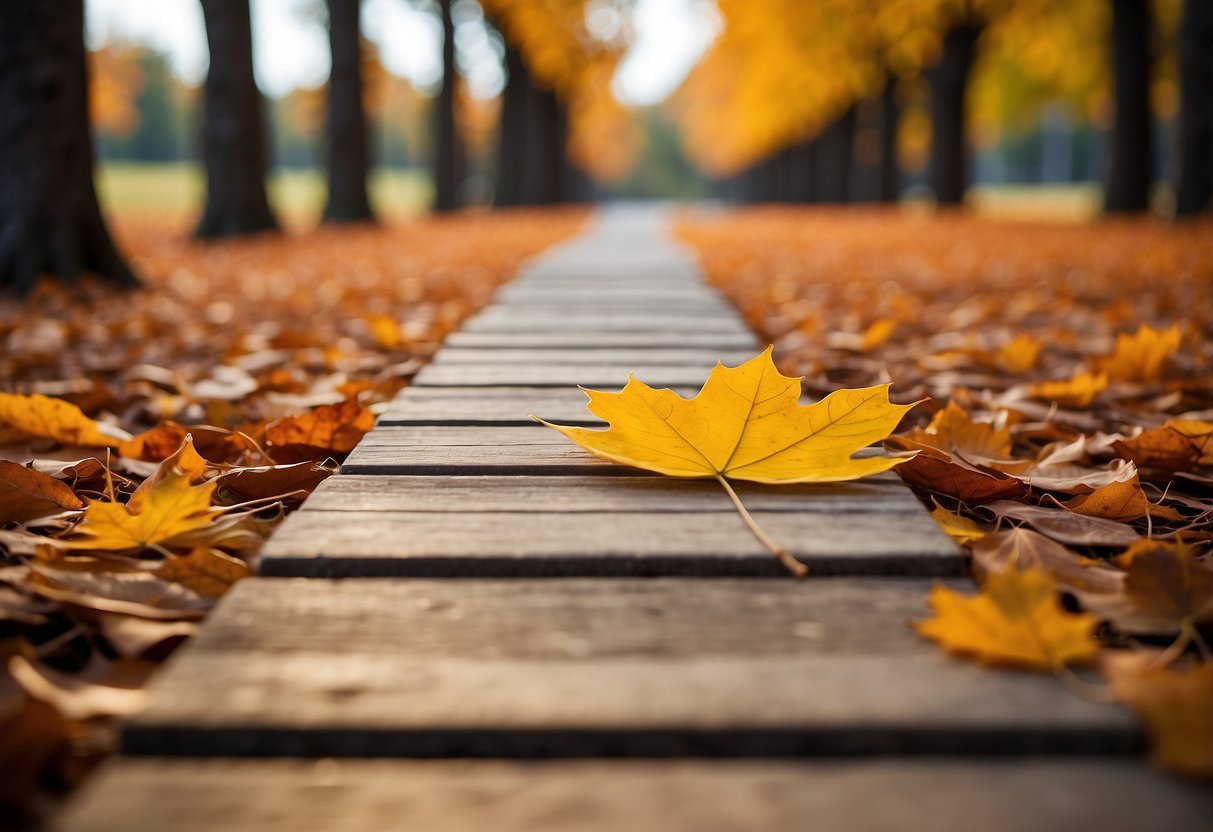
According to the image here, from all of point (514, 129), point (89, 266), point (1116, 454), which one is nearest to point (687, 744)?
point (1116, 454)

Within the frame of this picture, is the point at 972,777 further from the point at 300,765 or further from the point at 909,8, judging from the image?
the point at 909,8

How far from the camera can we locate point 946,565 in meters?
1.11

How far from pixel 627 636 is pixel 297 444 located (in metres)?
1.00

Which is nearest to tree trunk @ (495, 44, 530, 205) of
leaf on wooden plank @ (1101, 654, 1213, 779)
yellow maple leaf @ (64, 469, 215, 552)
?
yellow maple leaf @ (64, 469, 215, 552)

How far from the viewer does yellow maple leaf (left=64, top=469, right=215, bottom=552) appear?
1182mm

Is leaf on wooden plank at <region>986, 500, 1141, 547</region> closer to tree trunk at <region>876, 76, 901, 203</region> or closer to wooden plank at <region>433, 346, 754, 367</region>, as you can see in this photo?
wooden plank at <region>433, 346, 754, 367</region>

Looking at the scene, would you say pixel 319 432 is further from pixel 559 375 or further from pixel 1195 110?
pixel 1195 110

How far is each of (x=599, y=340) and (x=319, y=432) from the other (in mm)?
1385

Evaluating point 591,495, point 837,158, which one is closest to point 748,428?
point 591,495

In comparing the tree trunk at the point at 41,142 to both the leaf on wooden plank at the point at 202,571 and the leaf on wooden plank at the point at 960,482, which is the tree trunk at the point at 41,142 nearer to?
the leaf on wooden plank at the point at 202,571

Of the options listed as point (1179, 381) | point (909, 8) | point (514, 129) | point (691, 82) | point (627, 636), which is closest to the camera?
point (627, 636)

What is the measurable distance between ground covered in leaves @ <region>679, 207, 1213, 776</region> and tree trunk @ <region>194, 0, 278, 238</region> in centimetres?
586

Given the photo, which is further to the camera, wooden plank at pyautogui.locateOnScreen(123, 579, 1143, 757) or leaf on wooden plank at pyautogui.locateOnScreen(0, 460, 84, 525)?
leaf on wooden plank at pyautogui.locateOnScreen(0, 460, 84, 525)

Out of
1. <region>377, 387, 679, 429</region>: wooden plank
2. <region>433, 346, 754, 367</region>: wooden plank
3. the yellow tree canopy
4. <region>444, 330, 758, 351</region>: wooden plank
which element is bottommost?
<region>377, 387, 679, 429</region>: wooden plank
